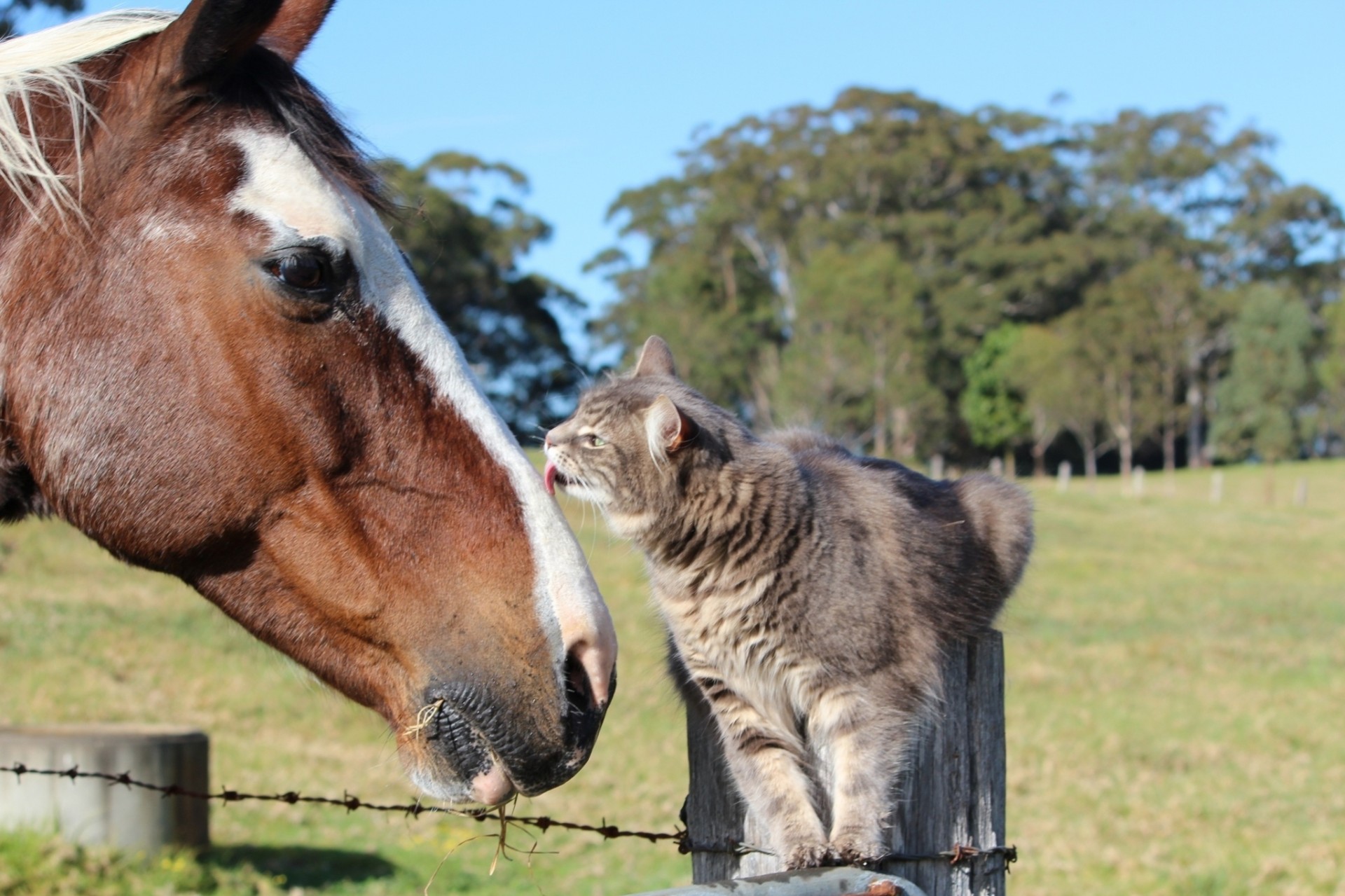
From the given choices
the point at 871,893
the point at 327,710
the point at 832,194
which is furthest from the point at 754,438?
the point at 832,194

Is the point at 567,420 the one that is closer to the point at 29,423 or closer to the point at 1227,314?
the point at 29,423

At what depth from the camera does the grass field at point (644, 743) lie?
21.5ft

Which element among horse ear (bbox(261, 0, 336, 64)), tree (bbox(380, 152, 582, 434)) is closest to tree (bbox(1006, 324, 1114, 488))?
tree (bbox(380, 152, 582, 434))

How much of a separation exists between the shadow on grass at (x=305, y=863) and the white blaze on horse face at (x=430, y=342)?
209 inches

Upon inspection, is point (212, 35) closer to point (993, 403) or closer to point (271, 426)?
point (271, 426)

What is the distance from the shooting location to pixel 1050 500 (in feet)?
97.6

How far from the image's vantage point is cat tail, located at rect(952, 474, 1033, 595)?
3.19 m

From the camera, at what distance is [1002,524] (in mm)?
3227

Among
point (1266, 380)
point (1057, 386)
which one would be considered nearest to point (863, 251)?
point (1057, 386)

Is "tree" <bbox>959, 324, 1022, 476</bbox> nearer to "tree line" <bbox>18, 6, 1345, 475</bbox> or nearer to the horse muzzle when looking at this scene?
"tree line" <bbox>18, 6, 1345, 475</bbox>

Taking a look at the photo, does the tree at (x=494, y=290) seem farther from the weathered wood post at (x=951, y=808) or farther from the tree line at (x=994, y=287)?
the weathered wood post at (x=951, y=808)

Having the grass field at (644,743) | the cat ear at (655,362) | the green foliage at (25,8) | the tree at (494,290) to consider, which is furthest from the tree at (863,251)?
the cat ear at (655,362)

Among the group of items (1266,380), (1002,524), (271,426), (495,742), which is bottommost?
(495,742)

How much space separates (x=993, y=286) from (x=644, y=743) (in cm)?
4702
